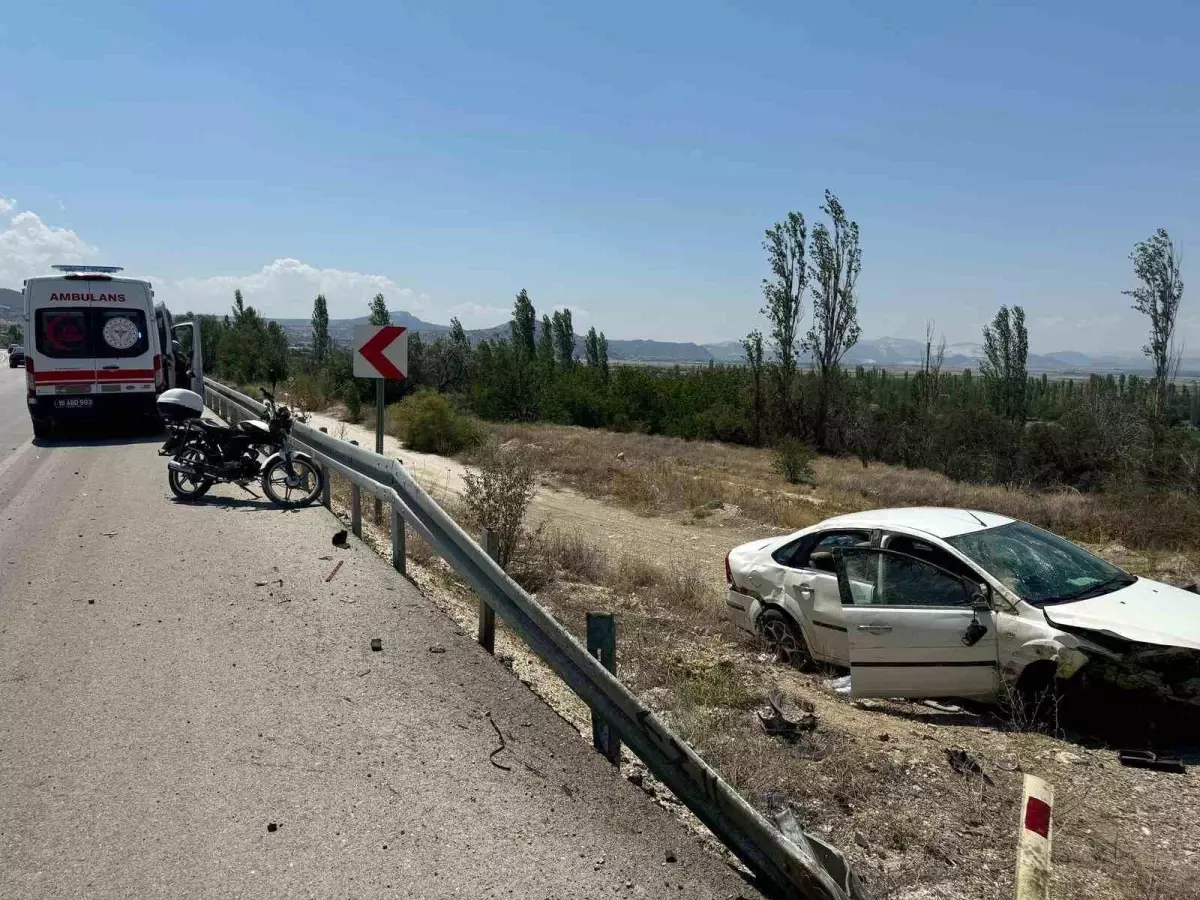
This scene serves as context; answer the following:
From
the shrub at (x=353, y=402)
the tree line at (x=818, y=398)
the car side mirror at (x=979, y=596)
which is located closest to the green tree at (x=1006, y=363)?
the tree line at (x=818, y=398)

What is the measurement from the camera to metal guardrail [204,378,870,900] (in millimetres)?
A: 3324

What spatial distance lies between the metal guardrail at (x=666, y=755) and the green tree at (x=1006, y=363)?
55939 millimetres

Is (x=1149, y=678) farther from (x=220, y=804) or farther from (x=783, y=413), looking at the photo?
(x=783, y=413)

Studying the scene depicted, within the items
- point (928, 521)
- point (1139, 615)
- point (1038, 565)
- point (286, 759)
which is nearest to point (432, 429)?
point (928, 521)

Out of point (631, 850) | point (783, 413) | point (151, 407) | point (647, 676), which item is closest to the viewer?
point (631, 850)

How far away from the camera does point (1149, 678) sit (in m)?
5.72

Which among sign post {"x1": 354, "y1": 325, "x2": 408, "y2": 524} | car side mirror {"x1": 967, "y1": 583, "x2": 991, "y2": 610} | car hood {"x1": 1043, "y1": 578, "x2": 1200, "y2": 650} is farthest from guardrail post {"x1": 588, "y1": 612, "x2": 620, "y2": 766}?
sign post {"x1": 354, "y1": 325, "x2": 408, "y2": 524}

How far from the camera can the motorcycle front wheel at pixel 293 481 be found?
11016 mm

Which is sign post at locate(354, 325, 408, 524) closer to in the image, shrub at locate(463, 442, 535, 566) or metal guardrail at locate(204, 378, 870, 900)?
shrub at locate(463, 442, 535, 566)

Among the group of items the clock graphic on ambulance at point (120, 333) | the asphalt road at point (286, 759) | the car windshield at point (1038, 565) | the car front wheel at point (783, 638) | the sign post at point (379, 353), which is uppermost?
the clock graphic on ambulance at point (120, 333)

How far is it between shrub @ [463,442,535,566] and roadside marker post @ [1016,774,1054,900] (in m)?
7.13

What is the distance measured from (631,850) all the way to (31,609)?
5095 mm

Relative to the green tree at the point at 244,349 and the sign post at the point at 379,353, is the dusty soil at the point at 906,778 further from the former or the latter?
the green tree at the point at 244,349

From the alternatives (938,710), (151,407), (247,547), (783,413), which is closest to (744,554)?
(938,710)
